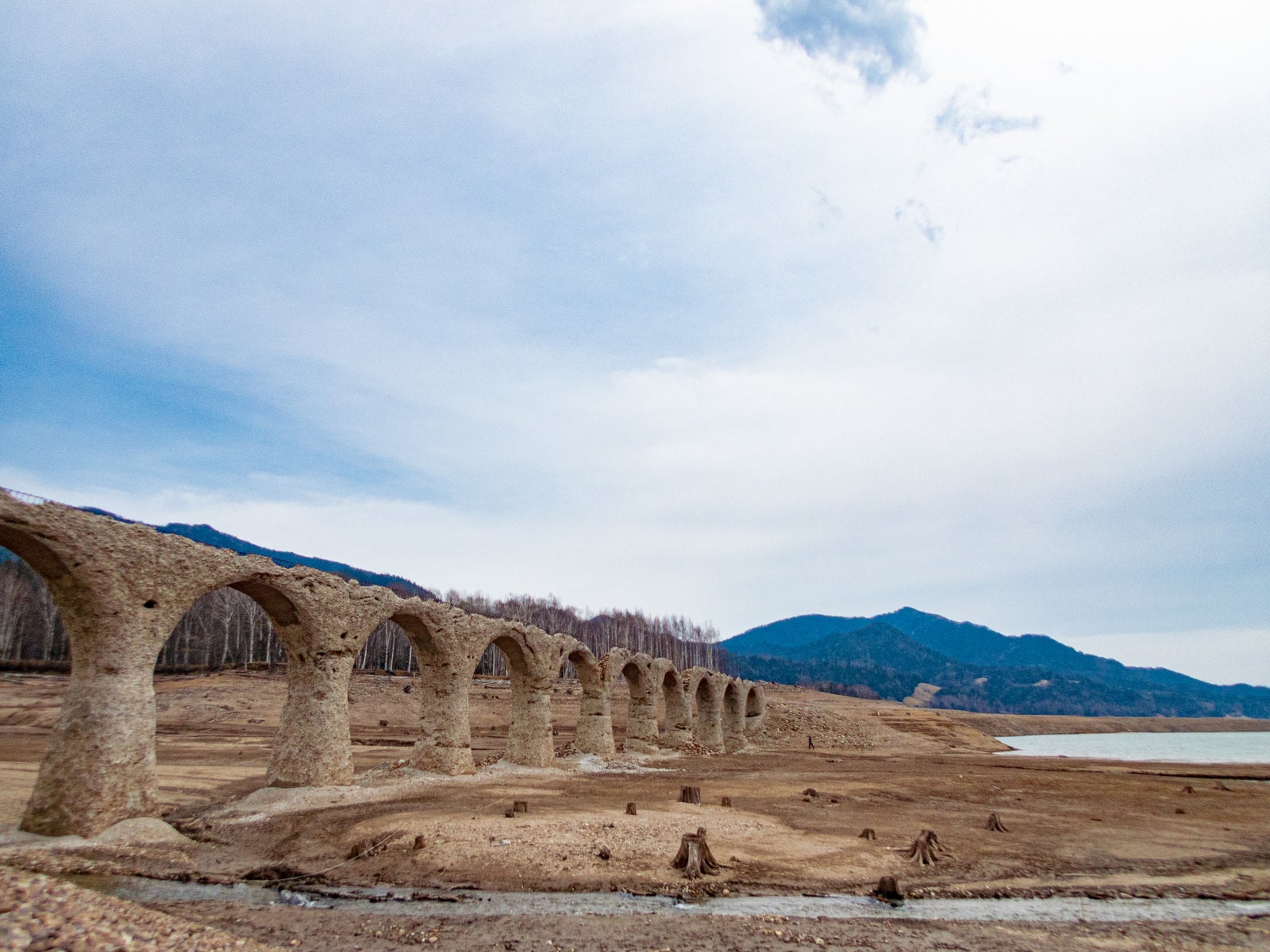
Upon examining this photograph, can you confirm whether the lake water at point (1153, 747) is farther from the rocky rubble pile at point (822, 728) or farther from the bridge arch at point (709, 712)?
the bridge arch at point (709, 712)

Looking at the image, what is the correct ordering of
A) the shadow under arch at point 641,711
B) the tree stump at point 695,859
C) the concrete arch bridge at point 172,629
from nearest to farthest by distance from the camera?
the tree stump at point 695,859 < the concrete arch bridge at point 172,629 < the shadow under arch at point 641,711

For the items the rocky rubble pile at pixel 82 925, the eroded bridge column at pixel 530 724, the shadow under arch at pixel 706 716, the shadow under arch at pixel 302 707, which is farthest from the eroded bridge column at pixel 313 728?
the shadow under arch at pixel 706 716

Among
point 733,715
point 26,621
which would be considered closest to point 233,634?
point 26,621

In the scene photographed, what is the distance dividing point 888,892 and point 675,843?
3.28 m

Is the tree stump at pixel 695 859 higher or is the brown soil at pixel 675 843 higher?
the tree stump at pixel 695 859

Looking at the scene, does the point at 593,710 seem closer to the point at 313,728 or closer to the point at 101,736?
the point at 313,728

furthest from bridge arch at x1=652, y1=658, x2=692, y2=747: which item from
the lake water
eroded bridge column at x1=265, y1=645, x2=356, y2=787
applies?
the lake water

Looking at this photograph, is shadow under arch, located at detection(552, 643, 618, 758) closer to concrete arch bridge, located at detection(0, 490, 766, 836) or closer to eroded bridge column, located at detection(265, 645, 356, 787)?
concrete arch bridge, located at detection(0, 490, 766, 836)

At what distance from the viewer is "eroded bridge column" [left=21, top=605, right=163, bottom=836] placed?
992 cm

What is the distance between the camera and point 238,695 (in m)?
36.3

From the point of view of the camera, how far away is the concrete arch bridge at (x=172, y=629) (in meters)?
10.1

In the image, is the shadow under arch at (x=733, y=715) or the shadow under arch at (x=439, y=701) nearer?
the shadow under arch at (x=439, y=701)

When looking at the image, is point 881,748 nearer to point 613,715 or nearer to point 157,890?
point 613,715

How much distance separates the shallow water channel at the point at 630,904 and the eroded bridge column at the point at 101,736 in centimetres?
194
